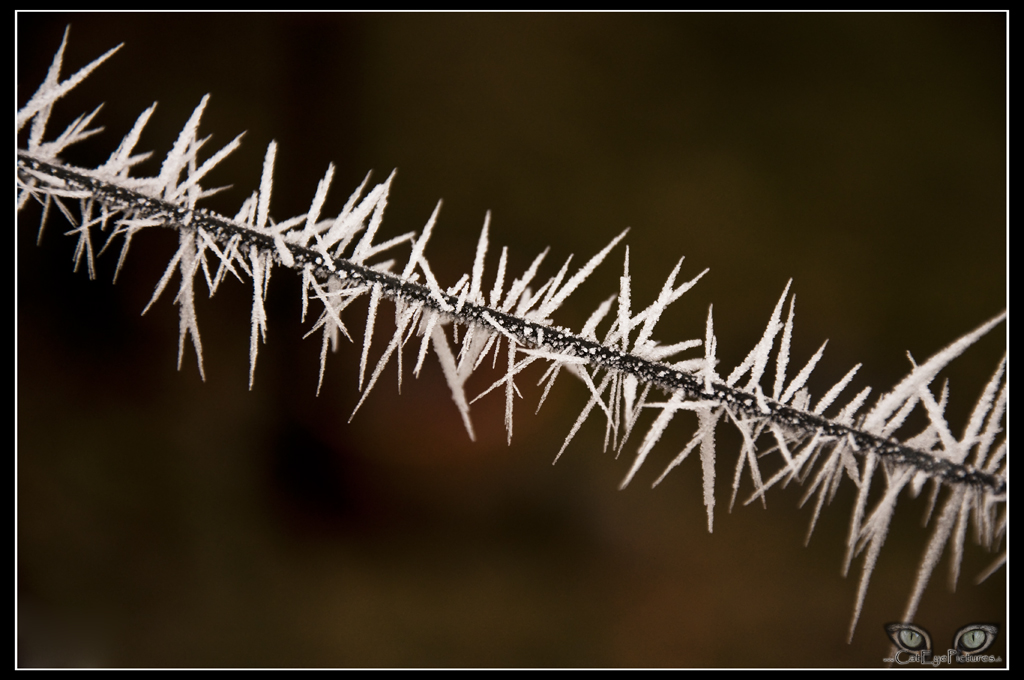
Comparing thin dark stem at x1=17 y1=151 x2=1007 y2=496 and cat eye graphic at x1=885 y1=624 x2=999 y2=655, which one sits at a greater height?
thin dark stem at x1=17 y1=151 x2=1007 y2=496

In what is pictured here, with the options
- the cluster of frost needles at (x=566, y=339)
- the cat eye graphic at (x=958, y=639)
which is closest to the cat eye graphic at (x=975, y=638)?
the cat eye graphic at (x=958, y=639)

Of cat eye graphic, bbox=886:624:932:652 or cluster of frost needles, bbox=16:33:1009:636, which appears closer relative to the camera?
cluster of frost needles, bbox=16:33:1009:636

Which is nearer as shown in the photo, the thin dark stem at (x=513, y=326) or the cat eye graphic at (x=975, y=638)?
the thin dark stem at (x=513, y=326)

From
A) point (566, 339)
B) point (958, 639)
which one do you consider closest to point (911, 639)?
point (958, 639)

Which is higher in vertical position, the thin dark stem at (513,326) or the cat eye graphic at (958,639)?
the thin dark stem at (513,326)

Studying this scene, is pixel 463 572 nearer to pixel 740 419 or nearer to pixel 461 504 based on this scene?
pixel 461 504

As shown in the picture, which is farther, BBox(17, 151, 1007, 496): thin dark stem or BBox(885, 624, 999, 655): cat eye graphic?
BBox(885, 624, 999, 655): cat eye graphic

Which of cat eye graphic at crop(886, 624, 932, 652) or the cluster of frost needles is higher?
the cluster of frost needles

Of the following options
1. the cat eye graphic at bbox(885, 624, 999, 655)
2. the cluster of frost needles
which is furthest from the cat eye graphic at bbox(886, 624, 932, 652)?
the cluster of frost needles

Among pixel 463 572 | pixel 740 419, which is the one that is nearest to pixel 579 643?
pixel 463 572

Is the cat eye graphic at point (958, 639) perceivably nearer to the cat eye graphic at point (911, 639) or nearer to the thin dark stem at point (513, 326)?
the cat eye graphic at point (911, 639)

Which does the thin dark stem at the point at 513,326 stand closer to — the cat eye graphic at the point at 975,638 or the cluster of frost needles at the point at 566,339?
the cluster of frost needles at the point at 566,339

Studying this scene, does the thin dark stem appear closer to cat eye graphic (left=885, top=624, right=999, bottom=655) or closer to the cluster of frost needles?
the cluster of frost needles

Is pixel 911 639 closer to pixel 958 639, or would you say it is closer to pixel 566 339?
pixel 958 639
